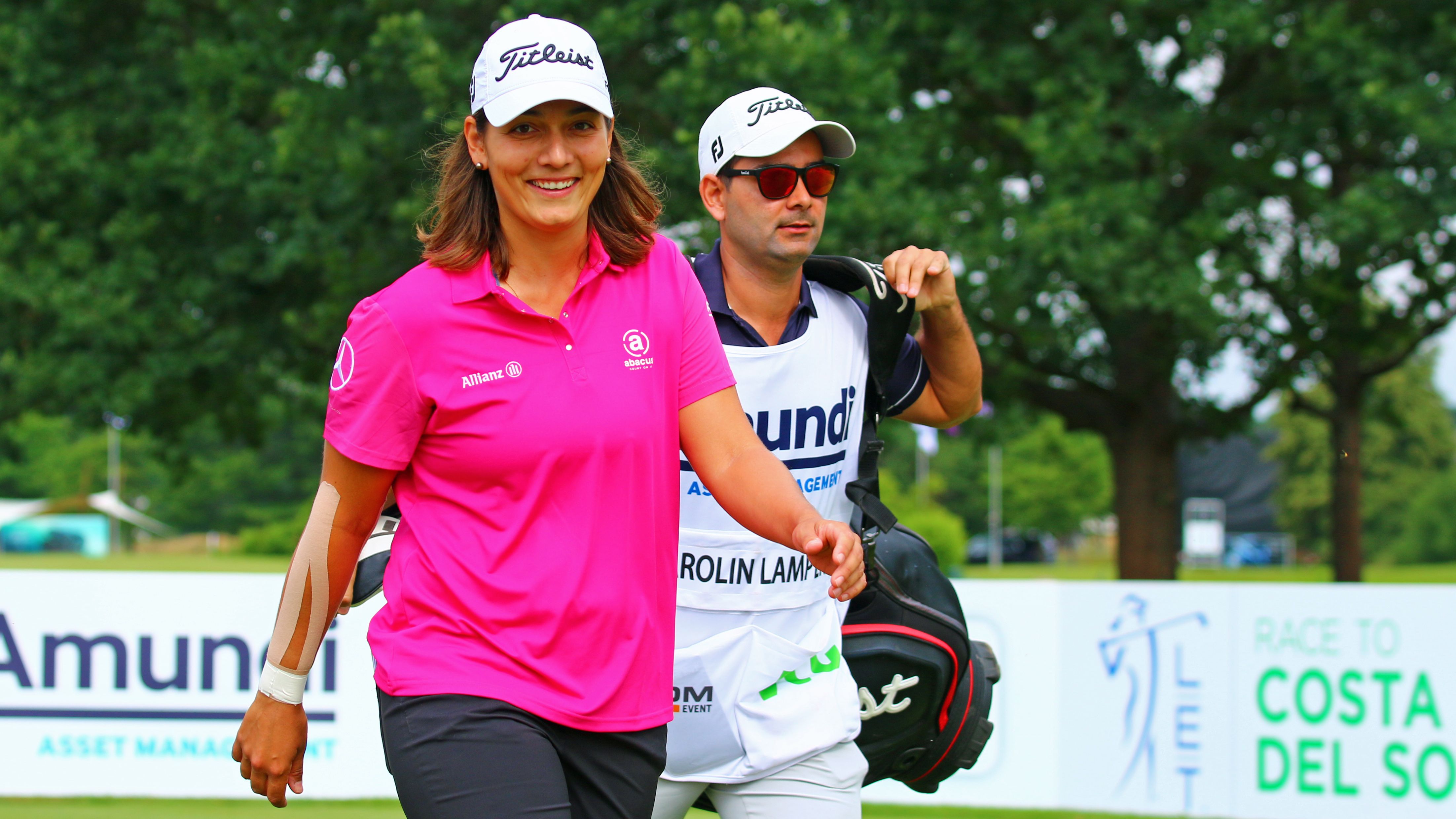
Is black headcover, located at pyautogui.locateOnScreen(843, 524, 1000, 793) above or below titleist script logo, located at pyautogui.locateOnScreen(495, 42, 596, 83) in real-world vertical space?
below

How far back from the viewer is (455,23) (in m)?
14.4

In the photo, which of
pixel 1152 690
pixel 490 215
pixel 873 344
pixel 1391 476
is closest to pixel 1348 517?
pixel 1152 690

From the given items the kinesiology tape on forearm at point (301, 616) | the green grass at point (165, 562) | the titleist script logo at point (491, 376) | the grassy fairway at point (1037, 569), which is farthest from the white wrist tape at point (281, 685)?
the green grass at point (165, 562)

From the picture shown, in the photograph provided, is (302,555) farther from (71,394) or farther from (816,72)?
(71,394)

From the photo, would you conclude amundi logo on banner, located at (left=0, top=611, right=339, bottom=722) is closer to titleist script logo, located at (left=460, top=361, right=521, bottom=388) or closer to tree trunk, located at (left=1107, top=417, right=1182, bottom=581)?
titleist script logo, located at (left=460, top=361, right=521, bottom=388)

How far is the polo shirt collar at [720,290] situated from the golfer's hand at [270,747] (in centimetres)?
126

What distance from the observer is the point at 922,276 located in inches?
116

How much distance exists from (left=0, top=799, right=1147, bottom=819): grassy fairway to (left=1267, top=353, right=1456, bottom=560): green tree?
57086mm

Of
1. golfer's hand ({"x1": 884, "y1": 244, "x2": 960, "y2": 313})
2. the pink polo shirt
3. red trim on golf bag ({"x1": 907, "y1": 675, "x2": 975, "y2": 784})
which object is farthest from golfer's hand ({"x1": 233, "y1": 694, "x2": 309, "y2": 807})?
red trim on golf bag ({"x1": 907, "y1": 675, "x2": 975, "y2": 784})

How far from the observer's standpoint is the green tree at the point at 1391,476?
61.1 meters

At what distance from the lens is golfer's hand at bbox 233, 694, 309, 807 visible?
215 centimetres

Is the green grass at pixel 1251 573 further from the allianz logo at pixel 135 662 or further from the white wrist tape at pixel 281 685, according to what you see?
the white wrist tape at pixel 281 685

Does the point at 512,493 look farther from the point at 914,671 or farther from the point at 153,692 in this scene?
the point at 153,692

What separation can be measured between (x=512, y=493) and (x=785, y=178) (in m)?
1.34
